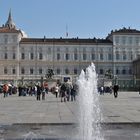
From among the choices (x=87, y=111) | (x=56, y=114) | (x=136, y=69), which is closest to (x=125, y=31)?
(x=136, y=69)

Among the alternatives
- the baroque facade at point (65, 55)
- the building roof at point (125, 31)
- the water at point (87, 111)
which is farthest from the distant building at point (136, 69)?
the water at point (87, 111)

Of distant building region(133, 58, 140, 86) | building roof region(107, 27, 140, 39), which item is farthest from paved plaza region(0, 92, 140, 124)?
building roof region(107, 27, 140, 39)

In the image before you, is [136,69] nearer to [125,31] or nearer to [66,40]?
[125,31]

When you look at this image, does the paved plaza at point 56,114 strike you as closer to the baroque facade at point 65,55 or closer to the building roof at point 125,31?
the baroque facade at point 65,55

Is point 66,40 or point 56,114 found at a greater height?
point 66,40

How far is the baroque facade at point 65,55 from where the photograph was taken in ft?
343

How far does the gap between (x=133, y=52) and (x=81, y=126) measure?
100m

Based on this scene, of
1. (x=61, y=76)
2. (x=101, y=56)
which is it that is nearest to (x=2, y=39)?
(x=61, y=76)

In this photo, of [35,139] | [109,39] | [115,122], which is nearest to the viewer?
[35,139]

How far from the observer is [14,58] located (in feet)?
344

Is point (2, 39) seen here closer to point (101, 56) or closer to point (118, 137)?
point (101, 56)

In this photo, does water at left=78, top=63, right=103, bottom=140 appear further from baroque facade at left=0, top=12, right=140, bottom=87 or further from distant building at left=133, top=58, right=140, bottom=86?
baroque facade at left=0, top=12, right=140, bottom=87

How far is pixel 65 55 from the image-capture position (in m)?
107

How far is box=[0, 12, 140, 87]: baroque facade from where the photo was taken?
343 feet
